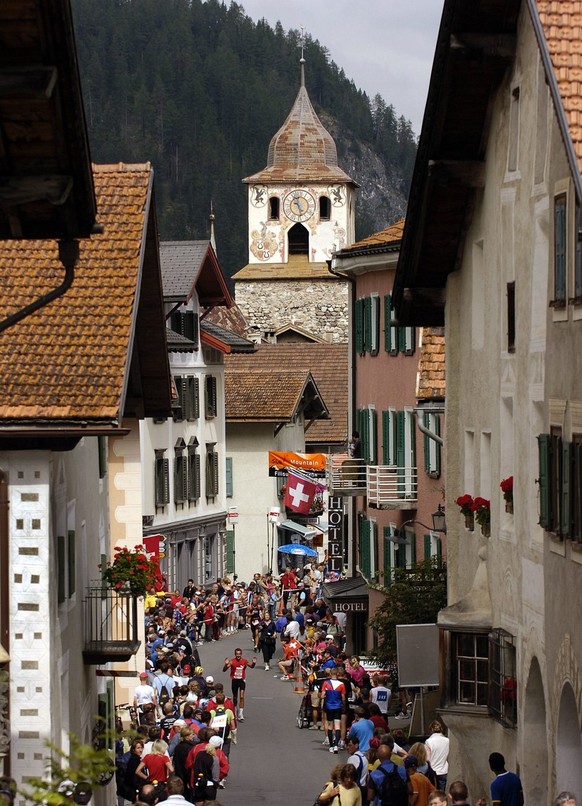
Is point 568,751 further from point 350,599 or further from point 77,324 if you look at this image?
point 350,599

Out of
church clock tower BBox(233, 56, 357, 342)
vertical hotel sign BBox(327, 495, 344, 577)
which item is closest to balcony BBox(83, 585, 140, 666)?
vertical hotel sign BBox(327, 495, 344, 577)

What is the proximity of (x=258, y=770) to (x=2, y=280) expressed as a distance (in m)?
10.8

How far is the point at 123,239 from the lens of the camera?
65.7 ft

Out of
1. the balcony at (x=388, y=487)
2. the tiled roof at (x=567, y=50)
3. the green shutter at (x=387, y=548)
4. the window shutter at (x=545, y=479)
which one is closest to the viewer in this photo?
the tiled roof at (x=567, y=50)

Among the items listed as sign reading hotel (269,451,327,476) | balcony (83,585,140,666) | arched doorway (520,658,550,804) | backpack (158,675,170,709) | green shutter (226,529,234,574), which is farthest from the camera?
green shutter (226,529,234,574)

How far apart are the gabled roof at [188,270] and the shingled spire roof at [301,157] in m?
57.6

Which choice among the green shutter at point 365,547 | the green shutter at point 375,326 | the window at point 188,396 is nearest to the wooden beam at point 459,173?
the green shutter at point 375,326

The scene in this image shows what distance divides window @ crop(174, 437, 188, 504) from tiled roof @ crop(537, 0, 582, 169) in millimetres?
38776

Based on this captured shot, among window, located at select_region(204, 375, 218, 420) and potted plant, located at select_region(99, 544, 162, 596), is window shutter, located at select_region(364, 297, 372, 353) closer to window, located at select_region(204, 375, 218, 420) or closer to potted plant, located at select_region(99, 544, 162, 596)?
window, located at select_region(204, 375, 218, 420)

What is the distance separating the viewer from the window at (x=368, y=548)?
4050 centimetres

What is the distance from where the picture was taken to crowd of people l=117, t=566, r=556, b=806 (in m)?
19.2

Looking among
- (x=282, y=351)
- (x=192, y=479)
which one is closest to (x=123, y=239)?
(x=192, y=479)

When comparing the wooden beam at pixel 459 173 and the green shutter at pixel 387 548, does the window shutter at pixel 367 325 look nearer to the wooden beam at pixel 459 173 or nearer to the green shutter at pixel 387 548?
the green shutter at pixel 387 548

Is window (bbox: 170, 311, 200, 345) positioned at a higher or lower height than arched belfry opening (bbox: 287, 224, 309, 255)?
lower
